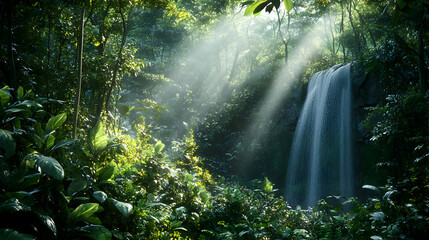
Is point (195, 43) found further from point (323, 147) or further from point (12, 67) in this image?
point (12, 67)

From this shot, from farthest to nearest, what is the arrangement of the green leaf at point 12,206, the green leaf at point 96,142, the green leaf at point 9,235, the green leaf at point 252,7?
the green leaf at point 96,142 < the green leaf at point 12,206 < the green leaf at point 9,235 < the green leaf at point 252,7

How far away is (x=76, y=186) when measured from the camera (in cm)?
→ 226

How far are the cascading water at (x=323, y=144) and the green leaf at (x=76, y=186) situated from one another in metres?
8.57

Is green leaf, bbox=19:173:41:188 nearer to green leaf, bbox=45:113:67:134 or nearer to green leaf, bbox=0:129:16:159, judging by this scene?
green leaf, bbox=0:129:16:159

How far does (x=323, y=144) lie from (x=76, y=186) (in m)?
8.96

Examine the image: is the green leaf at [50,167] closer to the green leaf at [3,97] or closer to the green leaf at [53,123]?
the green leaf at [53,123]

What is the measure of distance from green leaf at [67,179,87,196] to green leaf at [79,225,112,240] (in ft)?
1.12

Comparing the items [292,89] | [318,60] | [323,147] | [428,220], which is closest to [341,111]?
[323,147]

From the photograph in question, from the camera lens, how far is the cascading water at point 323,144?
884 centimetres

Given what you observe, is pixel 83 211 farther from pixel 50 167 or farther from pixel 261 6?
pixel 261 6

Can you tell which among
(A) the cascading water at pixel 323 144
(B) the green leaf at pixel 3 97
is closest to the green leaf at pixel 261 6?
(B) the green leaf at pixel 3 97

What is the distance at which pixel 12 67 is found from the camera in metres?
3.35

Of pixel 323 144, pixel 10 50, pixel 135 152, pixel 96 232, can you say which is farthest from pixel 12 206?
pixel 323 144

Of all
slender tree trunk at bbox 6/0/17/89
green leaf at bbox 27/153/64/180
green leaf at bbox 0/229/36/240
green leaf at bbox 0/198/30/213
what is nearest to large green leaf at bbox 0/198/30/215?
green leaf at bbox 0/198/30/213
